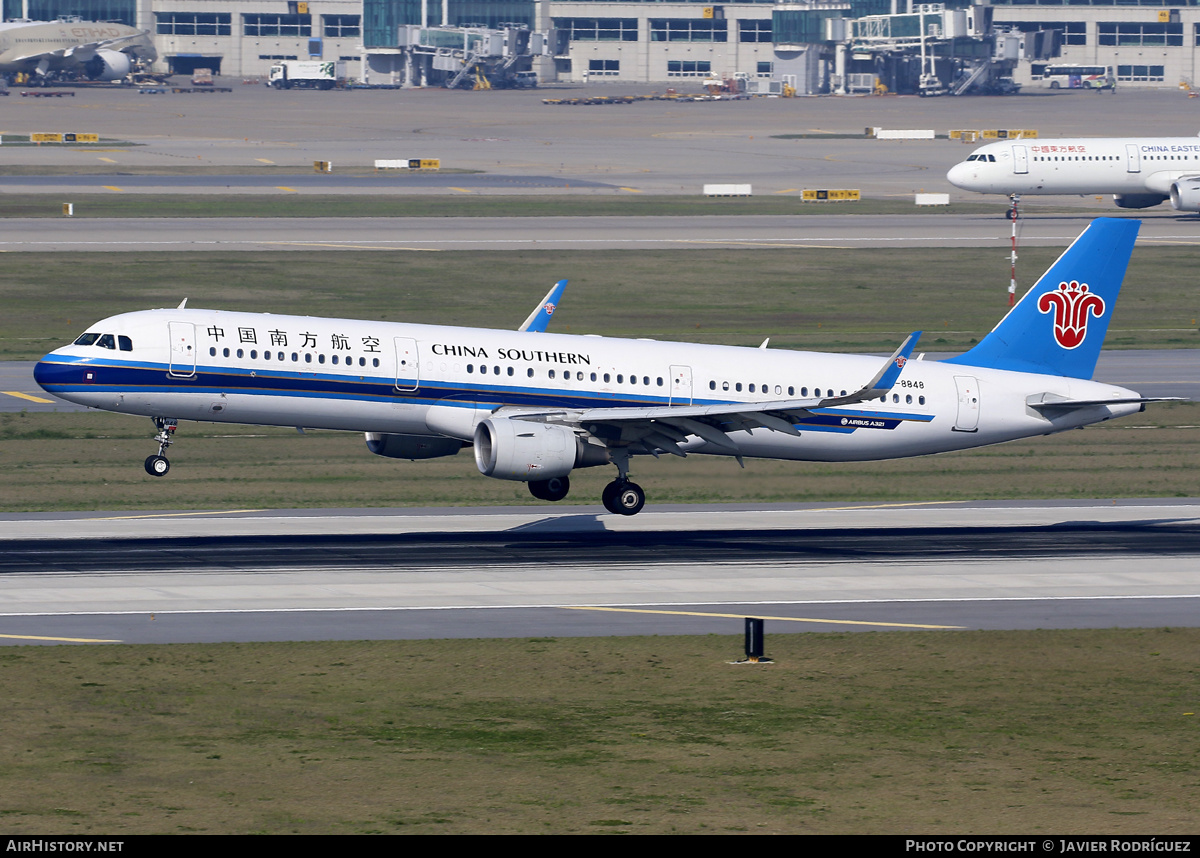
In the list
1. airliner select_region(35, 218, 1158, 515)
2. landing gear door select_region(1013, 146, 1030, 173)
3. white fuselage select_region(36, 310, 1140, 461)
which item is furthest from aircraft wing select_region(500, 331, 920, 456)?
landing gear door select_region(1013, 146, 1030, 173)

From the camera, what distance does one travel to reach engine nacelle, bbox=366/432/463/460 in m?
46.7

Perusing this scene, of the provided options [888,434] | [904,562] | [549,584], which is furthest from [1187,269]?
[549,584]

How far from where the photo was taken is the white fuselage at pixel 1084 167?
428ft

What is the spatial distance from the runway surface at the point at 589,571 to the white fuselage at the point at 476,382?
8.83ft

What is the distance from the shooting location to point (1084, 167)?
130 meters

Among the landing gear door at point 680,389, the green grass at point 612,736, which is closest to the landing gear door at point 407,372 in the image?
the landing gear door at point 680,389

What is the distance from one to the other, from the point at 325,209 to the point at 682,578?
97.7m

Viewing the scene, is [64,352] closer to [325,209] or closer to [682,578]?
[682,578]

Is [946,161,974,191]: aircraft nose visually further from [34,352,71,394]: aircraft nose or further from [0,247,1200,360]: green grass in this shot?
[34,352,71,394]: aircraft nose

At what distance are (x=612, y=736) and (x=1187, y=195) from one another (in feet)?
372

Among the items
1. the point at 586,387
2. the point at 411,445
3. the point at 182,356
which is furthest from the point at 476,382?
the point at 182,356

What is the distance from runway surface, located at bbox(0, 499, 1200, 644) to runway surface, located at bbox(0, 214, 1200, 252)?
6447 cm
